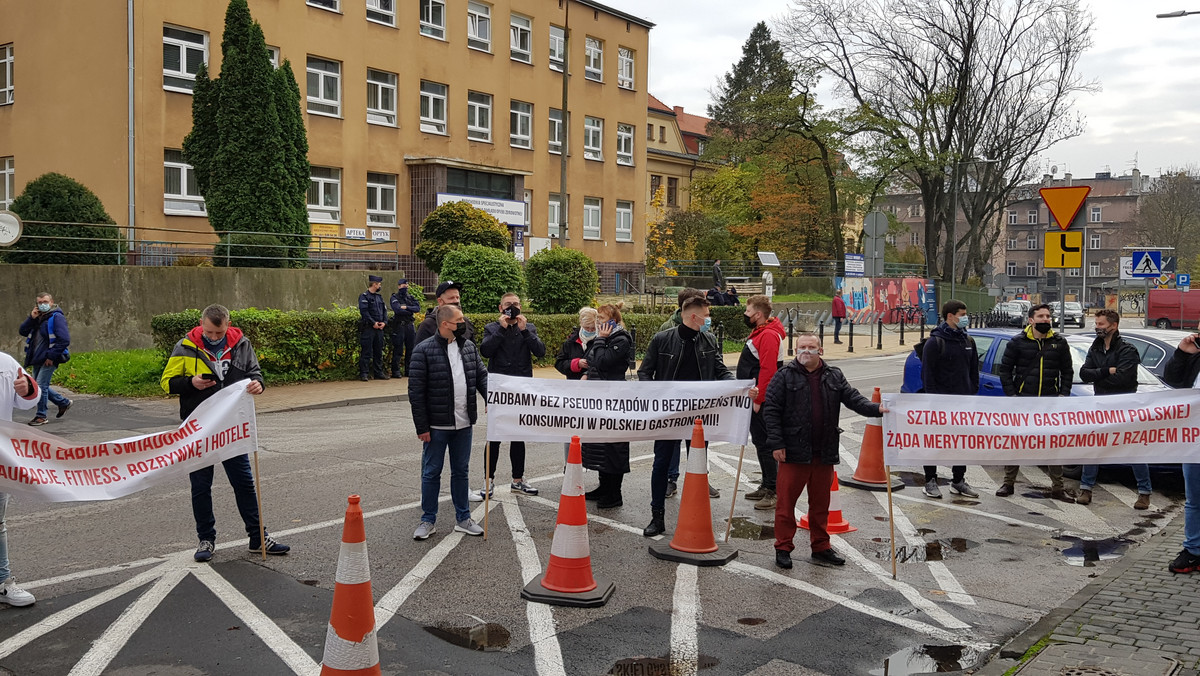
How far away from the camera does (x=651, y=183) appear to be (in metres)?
66.4

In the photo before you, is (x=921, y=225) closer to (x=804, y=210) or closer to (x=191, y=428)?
(x=804, y=210)

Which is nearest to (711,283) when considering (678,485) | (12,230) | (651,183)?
(651,183)

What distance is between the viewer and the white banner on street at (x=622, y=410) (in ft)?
25.8

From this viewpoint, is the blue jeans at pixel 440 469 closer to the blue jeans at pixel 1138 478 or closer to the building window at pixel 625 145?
the blue jeans at pixel 1138 478

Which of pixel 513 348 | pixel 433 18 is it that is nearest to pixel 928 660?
pixel 513 348

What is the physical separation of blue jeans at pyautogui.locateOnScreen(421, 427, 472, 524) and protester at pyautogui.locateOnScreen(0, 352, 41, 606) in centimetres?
278

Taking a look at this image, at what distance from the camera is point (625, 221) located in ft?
151

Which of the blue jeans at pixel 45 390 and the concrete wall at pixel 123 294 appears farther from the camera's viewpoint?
the concrete wall at pixel 123 294

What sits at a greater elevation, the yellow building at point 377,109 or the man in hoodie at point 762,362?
the yellow building at point 377,109

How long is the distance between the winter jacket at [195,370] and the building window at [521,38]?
34324mm

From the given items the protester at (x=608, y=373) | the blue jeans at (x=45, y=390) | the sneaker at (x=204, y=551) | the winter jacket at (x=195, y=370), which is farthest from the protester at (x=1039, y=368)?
the blue jeans at (x=45, y=390)

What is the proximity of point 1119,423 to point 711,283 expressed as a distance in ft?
136

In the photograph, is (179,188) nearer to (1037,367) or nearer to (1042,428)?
(1037,367)

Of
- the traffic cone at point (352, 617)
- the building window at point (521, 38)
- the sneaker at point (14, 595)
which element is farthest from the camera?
the building window at point (521, 38)
